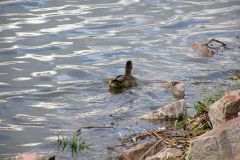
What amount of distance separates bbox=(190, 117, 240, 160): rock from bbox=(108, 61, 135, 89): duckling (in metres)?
3.33

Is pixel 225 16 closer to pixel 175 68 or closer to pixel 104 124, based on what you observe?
pixel 175 68

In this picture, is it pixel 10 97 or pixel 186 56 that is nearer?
pixel 10 97

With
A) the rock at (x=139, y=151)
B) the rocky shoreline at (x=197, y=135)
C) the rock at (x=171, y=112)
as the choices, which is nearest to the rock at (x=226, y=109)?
the rocky shoreline at (x=197, y=135)

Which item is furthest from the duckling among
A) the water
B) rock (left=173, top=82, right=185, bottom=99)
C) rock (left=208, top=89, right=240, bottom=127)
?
rock (left=208, top=89, right=240, bottom=127)

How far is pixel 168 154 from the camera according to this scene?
4535 millimetres

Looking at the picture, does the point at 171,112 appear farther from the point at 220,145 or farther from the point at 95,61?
the point at 95,61

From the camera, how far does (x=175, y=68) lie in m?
8.00

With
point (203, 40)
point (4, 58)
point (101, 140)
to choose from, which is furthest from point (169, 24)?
point (101, 140)

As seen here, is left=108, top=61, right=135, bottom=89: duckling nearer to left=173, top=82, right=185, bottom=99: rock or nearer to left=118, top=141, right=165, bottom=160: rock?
left=173, top=82, right=185, bottom=99: rock

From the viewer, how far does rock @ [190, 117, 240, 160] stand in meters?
3.92

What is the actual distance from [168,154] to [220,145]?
26.7 inches

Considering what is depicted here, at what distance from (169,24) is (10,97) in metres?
3.74

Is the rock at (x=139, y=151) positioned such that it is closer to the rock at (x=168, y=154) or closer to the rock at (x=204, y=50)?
the rock at (x=168, y=154)

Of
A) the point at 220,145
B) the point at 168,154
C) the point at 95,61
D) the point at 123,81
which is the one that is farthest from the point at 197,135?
the point at 95,61
